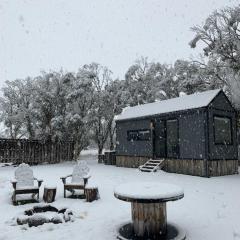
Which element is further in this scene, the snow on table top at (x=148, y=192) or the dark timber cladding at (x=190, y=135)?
the dark timber cladding at (x=190, y=135)

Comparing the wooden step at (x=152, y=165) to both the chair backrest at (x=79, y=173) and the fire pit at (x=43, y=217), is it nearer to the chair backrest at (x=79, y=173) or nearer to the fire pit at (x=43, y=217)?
the chair backrest at (x=79, y=173)

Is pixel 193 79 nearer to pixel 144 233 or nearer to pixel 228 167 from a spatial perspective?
pixel 228 167

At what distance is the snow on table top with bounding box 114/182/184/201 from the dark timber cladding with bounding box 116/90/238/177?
8.94 metres

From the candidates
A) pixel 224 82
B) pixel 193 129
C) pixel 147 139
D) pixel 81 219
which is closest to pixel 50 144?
pixel 147 139

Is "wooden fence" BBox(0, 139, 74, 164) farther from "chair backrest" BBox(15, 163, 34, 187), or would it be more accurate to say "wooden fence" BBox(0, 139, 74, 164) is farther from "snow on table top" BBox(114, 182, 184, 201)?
"snow on table top" BBox(114, 182, 184, 201)

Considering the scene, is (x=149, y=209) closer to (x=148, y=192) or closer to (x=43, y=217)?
(x=148, y=192)

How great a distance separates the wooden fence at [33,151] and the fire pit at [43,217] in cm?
1468

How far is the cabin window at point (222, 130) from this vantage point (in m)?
15.9

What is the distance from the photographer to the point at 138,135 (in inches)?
776

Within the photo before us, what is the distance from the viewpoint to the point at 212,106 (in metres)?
15.5

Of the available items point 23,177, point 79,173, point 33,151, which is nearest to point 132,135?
point 33,151

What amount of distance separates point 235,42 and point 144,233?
775 inches

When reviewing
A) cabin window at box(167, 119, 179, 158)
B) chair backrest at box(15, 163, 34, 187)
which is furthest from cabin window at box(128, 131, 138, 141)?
chair backrest at box(15, 163, 34, 187)

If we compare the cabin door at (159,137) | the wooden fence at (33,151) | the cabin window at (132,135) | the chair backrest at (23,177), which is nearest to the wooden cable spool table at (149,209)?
the chair backrest at (23,177)
